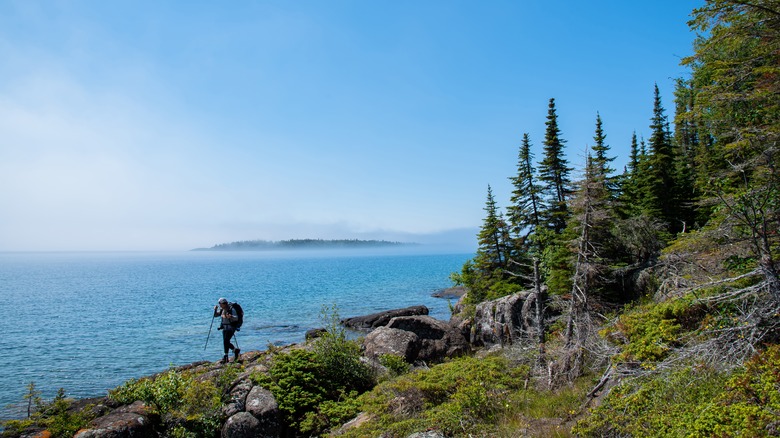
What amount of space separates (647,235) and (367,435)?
17.5 meters

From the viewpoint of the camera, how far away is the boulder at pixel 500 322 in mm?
19422

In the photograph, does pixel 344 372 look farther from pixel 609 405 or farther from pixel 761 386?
pixel 761 386

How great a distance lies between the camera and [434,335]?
19266 millimetres

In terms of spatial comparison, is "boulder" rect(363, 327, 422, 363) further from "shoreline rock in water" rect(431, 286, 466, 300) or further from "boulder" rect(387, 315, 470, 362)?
"shoreline rock in water" rect(431, 286, 466, 300)

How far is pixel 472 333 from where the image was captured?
899 inches

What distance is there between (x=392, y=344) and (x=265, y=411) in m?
6.40

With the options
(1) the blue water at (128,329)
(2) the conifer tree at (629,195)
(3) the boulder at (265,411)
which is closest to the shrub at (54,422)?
(3) the boulder at (265,411)

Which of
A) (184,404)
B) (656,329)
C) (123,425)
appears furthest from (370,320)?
(656,329)

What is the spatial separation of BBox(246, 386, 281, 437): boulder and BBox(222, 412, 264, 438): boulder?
0.16 meters

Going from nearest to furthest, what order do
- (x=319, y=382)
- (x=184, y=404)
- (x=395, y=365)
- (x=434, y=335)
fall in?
(x=184, y=404) < (x=319, y=382) < (x=395, y=365) < (x=434, y=335)

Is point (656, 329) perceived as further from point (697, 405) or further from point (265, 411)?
point (265, 411)

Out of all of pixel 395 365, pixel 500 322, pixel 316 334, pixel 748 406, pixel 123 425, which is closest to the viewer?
pixel 748 406

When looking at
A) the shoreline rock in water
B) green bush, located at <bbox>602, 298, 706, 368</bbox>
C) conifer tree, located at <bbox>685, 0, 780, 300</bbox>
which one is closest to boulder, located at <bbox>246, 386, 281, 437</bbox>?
green bush, located at <bbox>602, 298, 706, 368</bbox>

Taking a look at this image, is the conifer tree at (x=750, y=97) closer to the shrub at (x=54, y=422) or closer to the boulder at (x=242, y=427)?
the boulder at (x=242, y=427)
